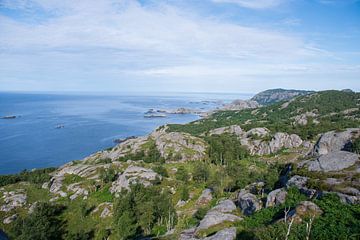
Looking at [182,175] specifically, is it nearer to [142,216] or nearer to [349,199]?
[142,216]

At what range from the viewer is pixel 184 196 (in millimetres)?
75562

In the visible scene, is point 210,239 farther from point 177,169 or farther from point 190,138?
point 190,138

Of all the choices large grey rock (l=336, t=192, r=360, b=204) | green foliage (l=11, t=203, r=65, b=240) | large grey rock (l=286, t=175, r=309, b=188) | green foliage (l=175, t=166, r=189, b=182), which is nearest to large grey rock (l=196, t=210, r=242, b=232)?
large grey rock (l=286, t=175, r=309, b=188)

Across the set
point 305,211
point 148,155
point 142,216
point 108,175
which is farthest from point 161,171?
point 305,211

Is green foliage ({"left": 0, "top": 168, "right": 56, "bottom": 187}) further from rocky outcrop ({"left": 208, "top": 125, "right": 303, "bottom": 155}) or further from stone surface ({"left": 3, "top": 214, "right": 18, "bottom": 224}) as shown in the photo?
rocky outcrop ({"left": 208, "top": 125, "right": 303, "bottom": 155})

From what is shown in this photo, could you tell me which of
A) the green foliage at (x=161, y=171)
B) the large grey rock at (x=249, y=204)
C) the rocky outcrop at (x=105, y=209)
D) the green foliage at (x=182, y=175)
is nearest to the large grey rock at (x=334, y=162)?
the large grey rock at (x=249, y=204)

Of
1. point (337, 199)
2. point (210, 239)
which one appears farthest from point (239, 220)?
point (337, 199)

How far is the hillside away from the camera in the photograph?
3450cm

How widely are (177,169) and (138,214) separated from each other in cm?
4423

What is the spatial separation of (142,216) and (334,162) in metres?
36.5

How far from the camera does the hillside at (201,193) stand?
1358 inches

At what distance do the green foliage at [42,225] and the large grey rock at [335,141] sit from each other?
227ft

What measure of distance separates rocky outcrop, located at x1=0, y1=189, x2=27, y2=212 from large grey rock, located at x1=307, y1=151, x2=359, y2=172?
287 ft

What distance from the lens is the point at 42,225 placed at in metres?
66.9
